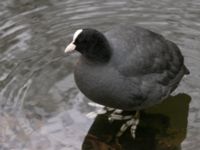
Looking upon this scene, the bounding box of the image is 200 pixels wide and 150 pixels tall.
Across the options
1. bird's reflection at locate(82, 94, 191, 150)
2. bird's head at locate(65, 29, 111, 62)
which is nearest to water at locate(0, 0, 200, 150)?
bird's reflection at locate(82, 94, 191, 150)

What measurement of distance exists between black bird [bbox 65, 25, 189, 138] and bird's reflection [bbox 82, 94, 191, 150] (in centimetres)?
28

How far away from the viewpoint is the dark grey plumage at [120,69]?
4.63 meters

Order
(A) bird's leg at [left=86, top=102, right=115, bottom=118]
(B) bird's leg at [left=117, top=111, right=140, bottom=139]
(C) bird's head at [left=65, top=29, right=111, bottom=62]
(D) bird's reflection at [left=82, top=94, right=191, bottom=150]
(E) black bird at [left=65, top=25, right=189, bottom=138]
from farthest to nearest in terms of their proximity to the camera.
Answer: (A) bird's leg at [left=86, top=102, right=115, bottom=118], (B) bird's leg at [left=117, top=111, right=140, bottom=139], (D) bird's reflection at [left=82, top=94, right=191, bottom=150], (E) black bird at [left=65, top=25, right=189, bottom=138], (C) bird's head at [left=65, top=29, right=111, bottom=62]

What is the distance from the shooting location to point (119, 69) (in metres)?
4.66

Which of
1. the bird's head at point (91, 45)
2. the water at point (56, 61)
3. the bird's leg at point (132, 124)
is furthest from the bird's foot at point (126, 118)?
the bird's head at point (91, 45)

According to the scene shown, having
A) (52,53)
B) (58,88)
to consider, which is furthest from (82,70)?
(52,53)

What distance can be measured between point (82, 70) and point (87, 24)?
1685 millimetres

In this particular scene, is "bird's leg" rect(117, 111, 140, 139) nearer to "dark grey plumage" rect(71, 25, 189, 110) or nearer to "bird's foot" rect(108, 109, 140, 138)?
"bird's foot" rect(108, 109, 140, 138)

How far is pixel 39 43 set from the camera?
19.7 ft

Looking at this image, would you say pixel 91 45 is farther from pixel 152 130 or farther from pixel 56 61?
pixel 56 61

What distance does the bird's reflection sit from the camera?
4895 millimetres

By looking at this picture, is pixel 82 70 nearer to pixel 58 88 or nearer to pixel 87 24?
pixel 58 88

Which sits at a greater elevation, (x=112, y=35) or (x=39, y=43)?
(x=112, y=35)

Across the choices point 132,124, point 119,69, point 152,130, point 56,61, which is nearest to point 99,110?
point 132,124
